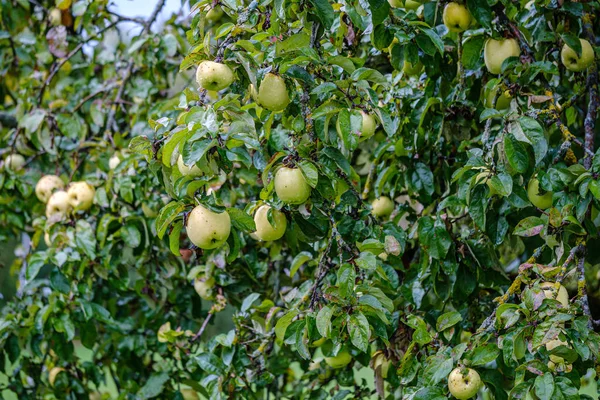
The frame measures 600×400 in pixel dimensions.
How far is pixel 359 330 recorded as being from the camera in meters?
1.42

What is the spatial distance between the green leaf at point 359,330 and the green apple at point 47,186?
1.33m

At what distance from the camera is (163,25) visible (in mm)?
2752

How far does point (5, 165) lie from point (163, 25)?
725 mm

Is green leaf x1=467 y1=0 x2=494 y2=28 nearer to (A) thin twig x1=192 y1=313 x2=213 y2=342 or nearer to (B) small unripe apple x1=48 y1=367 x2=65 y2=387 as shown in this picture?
(A) thin twig x1=192 y1=313 x2=213 y2=342

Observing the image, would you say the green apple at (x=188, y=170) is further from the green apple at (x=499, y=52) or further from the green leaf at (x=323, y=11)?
the green apple at (x=499, y=52)

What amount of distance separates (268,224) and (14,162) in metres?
1.53

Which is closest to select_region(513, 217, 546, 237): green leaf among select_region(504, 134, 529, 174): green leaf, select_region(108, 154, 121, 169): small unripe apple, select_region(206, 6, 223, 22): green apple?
select_region(504, 134, 529, 174): green leaf

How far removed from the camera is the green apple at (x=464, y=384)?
131cm

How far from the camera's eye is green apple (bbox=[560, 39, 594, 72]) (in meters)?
1.69

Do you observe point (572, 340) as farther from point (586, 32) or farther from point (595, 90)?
point (586, 32)

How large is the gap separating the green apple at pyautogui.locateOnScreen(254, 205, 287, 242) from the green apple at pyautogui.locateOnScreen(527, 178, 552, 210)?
512 mm

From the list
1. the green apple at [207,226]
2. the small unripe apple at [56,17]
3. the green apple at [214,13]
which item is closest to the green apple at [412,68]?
the green apple at [214,13]

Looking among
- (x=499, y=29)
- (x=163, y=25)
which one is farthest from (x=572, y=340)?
(x=163, y=25)

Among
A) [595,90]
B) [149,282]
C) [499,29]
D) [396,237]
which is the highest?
[499,29]
